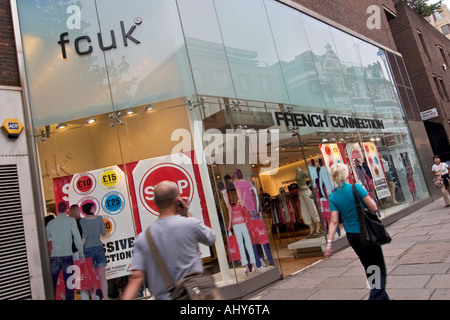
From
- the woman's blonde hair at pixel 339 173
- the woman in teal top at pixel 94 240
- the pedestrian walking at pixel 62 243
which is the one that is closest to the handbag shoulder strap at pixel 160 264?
the woman's blonde hair at pixel 339 173

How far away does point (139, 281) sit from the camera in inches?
93.9

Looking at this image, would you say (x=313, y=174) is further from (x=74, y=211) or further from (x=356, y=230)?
(x=74, y=211)

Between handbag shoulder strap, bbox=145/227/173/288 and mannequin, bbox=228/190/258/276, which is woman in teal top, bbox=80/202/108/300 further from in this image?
handbag shoulder strap, bbox=145/227/173/288

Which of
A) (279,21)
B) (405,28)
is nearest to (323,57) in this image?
(279,21)

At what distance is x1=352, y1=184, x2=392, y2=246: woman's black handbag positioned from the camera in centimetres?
354

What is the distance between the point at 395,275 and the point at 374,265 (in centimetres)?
203

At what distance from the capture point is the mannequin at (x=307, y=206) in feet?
28.9

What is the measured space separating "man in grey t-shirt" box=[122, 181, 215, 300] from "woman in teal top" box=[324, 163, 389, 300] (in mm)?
2026

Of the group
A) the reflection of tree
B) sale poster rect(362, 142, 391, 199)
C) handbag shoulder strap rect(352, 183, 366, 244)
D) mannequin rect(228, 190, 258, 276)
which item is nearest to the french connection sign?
the reflection of tree

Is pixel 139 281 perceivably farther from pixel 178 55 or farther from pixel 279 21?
pixel 279 21

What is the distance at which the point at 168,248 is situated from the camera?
237 centimetres

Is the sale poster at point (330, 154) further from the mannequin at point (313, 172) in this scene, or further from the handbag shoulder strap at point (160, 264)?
the handbag shoulder strap at point (160, 264)

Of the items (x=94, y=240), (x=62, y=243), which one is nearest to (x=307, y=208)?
(x=94, y=240)
